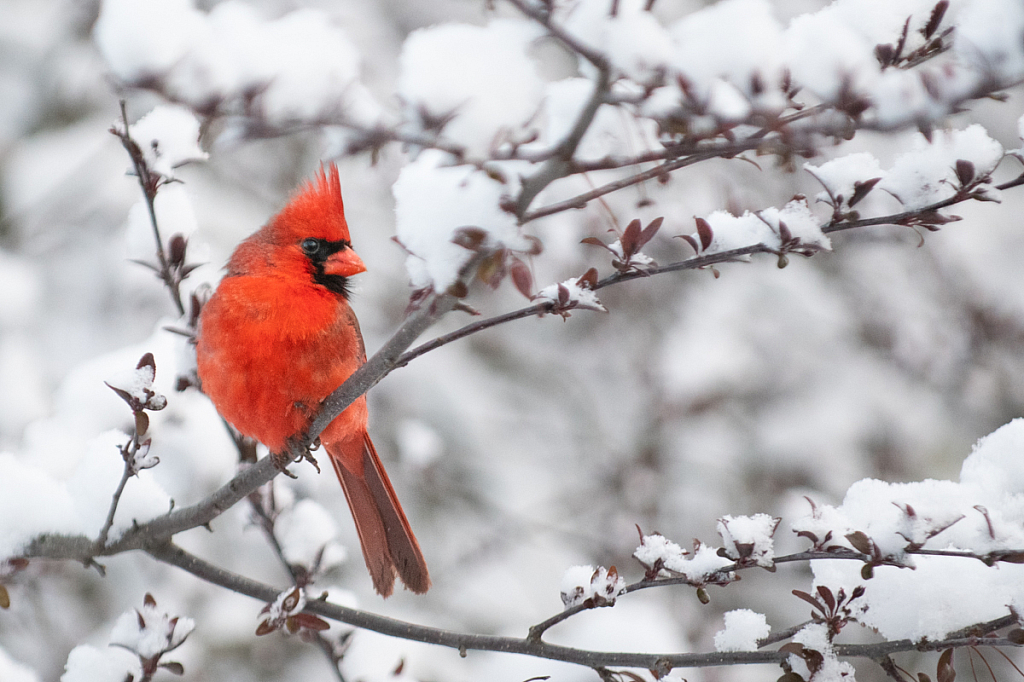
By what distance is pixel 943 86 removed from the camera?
3.19 feet

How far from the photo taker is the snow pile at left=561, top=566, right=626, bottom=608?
5.16 ft

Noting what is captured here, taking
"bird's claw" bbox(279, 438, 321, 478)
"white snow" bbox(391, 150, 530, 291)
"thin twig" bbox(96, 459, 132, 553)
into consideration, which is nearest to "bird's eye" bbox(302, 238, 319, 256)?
"bird's claw" bbox(279, 438, 321, 478)

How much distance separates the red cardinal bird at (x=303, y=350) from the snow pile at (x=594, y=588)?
84 centimetres

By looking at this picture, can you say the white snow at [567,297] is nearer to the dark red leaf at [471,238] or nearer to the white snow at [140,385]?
the dark red leaf at [471,238]

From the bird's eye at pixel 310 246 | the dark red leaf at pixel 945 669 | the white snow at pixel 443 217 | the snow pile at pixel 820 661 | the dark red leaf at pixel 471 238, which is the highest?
the bird's eye at pixel 310 246

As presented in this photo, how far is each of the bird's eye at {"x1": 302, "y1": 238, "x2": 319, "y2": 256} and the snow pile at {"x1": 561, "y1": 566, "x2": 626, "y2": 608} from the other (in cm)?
127

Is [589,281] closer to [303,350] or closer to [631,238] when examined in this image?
[631,238]

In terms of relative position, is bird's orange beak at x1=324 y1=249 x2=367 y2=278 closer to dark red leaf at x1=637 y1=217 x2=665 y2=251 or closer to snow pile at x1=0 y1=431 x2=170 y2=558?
snow pile at x1=0 y1=431 x2=170 y2=558

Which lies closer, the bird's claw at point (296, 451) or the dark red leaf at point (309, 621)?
the dark red leaf at point (309, 621)

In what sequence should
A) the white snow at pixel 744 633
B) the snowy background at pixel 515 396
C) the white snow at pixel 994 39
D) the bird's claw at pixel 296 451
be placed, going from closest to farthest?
the white snow at pixel 994 39 < the white snow at pixel 744 633 < the bird's claw at pixel 296 451 < the snowy background at pixel 515 396

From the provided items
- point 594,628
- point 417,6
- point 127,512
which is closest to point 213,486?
point 127,512

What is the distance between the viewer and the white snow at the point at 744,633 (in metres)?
1.56

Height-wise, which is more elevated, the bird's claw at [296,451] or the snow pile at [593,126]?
the bird's claw at [296,451]

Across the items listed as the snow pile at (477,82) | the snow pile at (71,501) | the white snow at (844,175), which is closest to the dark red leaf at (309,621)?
the snow pile at (71,501)
